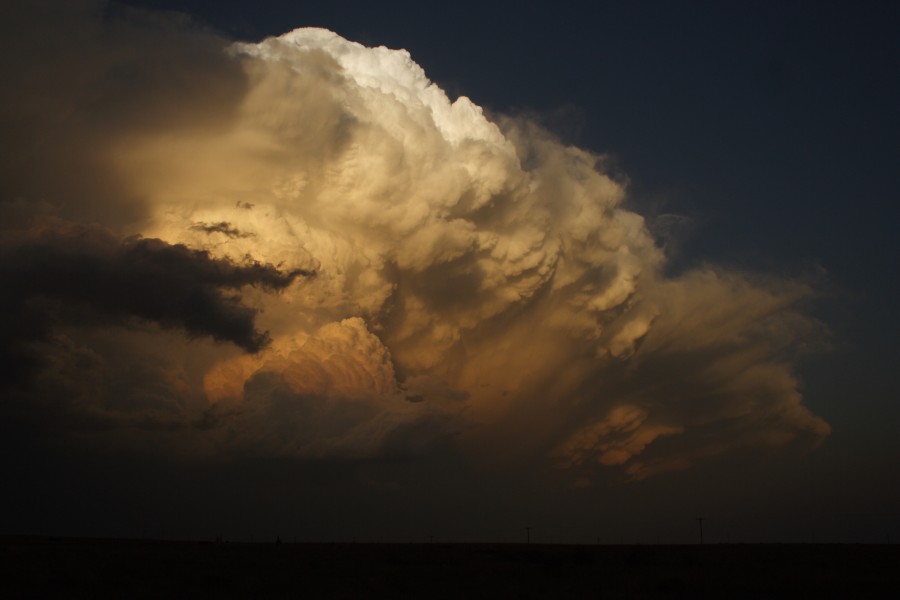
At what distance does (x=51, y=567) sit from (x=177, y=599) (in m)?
28.3

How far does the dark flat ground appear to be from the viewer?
67312mm

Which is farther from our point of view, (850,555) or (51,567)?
(850,555)

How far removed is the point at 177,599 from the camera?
61875 millimetres

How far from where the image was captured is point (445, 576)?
80.7 metres

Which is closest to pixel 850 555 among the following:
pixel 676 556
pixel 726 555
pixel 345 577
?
pixel 726 555

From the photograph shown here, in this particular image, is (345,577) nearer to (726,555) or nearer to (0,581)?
(0,581)

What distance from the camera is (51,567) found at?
81875mm

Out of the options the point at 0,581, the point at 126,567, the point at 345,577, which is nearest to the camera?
the point at 0,581

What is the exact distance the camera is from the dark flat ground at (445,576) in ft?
221

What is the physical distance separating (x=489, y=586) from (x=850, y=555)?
6681cm

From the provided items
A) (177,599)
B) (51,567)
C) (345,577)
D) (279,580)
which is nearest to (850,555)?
(345,577)

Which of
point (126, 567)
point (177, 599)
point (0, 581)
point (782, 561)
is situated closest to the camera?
point (177, 599)

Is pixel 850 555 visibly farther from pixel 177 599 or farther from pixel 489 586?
pixel 177 599

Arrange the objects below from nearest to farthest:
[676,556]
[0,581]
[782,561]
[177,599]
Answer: [177,599] < [0,581] < [782,561] < [676,556]
